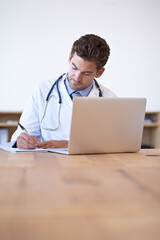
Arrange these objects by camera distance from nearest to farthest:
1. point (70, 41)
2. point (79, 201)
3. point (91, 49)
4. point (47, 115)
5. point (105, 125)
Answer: point (79, 201)
point (105, 125)
point (91, 49)
point (47, 115)
point (70, 41)

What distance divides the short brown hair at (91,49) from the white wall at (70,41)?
237 cm

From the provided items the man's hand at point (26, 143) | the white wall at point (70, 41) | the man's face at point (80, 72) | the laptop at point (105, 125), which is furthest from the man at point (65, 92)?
the white wall at point (70, 41)

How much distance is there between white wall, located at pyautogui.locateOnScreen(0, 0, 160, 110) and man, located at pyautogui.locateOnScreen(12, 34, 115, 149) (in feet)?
7.17

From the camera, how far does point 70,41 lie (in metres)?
4.20

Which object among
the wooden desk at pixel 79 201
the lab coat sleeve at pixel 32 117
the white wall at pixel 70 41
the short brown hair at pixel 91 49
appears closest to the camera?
the wooden desk at pixel 79 201

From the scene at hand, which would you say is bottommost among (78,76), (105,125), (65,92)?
(105,125)

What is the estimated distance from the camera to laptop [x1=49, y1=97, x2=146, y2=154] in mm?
1195

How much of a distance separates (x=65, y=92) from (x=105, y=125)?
749 millimetres

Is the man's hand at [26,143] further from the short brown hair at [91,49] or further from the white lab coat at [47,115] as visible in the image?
the short brown hair at [91,49]

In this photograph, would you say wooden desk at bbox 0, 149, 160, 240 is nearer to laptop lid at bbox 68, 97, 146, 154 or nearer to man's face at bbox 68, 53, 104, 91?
laptop lid at bbox 68, 97, 146, 154

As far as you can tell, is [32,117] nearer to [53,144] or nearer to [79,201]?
[53,144]

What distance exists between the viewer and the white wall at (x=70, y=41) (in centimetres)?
403

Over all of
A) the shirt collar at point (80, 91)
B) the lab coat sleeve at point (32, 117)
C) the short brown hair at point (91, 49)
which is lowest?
the lab coat sleeve at point (32, 117)

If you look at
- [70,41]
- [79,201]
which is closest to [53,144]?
[79,201]
